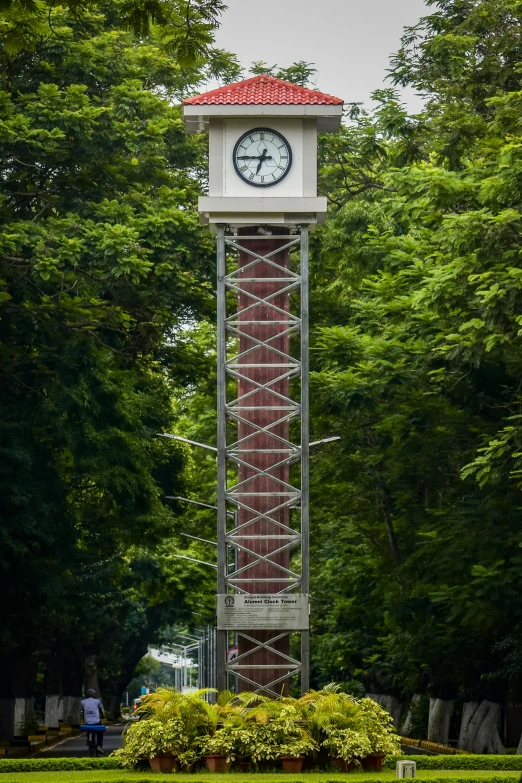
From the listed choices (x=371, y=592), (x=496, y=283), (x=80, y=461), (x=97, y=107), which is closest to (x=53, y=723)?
(x=371, y=592)

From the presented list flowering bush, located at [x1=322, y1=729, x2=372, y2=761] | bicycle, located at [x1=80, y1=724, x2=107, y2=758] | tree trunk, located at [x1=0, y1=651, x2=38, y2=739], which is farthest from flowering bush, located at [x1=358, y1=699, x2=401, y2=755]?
tree trunk, located at [x1=0, y1=651, x2=38, y2=739]

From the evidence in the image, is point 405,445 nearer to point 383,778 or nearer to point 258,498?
point 258,498

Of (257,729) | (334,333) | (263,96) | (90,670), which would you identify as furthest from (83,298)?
(90,670)

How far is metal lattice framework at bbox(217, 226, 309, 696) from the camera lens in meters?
23.8

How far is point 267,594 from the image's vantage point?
2338cm

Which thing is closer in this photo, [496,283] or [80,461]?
[496,283]

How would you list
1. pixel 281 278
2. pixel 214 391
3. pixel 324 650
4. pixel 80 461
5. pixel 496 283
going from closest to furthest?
pixel 496 283, pixel 281 278, pixel 80 461, pixel 214 391, pixel 324 650

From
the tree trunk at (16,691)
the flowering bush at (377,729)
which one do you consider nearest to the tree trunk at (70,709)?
the tree trunk at (16,691)

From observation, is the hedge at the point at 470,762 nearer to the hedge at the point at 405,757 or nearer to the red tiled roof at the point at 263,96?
the hedge at the point at 405,757

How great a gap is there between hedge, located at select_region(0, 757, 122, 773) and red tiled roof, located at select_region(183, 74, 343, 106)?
10.6 metres

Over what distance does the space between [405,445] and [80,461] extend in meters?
6.62

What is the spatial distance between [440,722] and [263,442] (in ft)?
50.1

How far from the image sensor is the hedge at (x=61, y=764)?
22.2 metres

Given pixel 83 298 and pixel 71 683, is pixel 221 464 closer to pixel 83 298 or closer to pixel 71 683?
pixel 83 298
